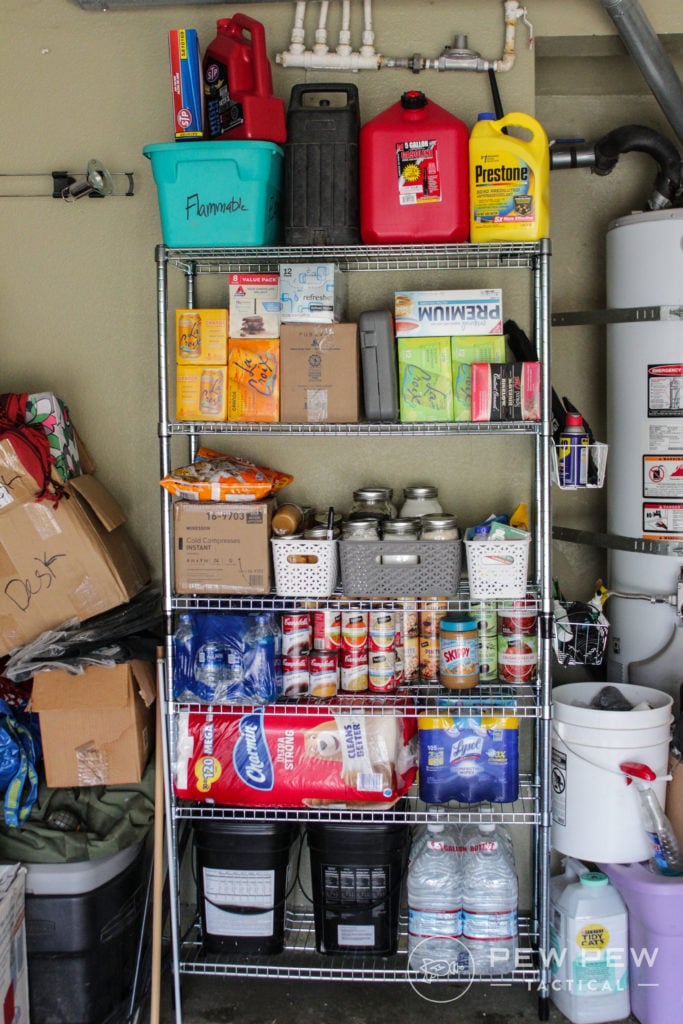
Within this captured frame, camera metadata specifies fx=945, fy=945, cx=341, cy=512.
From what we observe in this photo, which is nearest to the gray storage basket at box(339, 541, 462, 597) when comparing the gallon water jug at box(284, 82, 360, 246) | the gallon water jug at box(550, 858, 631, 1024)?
the gallon water jug at box(284, 82, 360, 246)

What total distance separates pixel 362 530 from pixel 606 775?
36.3 inches

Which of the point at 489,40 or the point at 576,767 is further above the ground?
the point at 489,40

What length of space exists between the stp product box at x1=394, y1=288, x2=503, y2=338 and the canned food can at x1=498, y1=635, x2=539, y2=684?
2.72 ft

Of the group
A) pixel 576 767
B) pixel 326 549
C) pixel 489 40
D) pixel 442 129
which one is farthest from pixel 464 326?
pixel 576 767

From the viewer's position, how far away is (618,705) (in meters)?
2.62

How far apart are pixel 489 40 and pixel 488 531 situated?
1395 millimetres

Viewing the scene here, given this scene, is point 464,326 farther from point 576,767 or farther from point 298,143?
point 576,767

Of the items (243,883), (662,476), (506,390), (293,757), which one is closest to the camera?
(506,390)

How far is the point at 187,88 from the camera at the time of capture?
2.47m

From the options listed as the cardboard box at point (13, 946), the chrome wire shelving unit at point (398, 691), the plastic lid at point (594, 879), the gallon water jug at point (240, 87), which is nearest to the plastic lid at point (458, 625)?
the chrome wire shelving unit at point (398, 691)

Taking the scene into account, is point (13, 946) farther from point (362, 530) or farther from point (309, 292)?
point (309, 292)

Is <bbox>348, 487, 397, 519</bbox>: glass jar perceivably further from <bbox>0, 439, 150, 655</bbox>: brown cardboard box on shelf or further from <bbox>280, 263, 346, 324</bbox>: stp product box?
<bbox>0, 439, 150, 655</bbox>: brown cardboard box on shelf

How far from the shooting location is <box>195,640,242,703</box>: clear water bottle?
2.53m

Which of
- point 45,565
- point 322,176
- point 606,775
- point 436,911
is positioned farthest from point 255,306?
point 436,911
